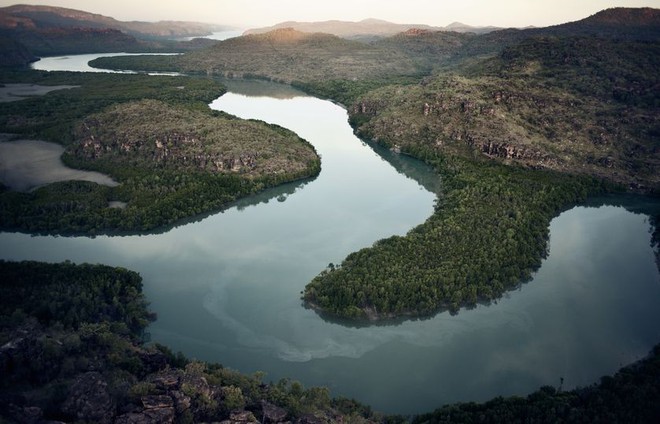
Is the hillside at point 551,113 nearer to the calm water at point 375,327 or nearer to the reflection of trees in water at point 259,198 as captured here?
the calm water at point 375,327

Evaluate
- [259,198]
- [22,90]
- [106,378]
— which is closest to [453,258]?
[259,198]

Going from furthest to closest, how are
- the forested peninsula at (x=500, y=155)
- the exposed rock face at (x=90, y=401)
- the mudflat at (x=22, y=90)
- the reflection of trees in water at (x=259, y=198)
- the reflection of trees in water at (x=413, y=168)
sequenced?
the mudflat at (x=22, y=90)
the reflection of trees in water at (x=413, y=168)
the reflection of trees in water at (x=259, y=198)
the forested peninsula at (x=500, y=155)
the exposed rock face at (x=90, y=401)

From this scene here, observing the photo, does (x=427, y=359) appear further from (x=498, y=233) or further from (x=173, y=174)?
(x=173, y=174)

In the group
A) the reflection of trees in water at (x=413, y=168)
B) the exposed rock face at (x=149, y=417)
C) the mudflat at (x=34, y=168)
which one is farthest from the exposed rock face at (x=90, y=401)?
the reflection of trees in water at (x=413, y=168)

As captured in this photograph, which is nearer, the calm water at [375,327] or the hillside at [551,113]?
the calm water at [375,327]

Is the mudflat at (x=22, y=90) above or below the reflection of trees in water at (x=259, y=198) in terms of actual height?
above

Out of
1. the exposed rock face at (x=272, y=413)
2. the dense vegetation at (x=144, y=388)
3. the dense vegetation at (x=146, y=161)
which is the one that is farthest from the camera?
the dense vegetation at (x=146, y=161)
